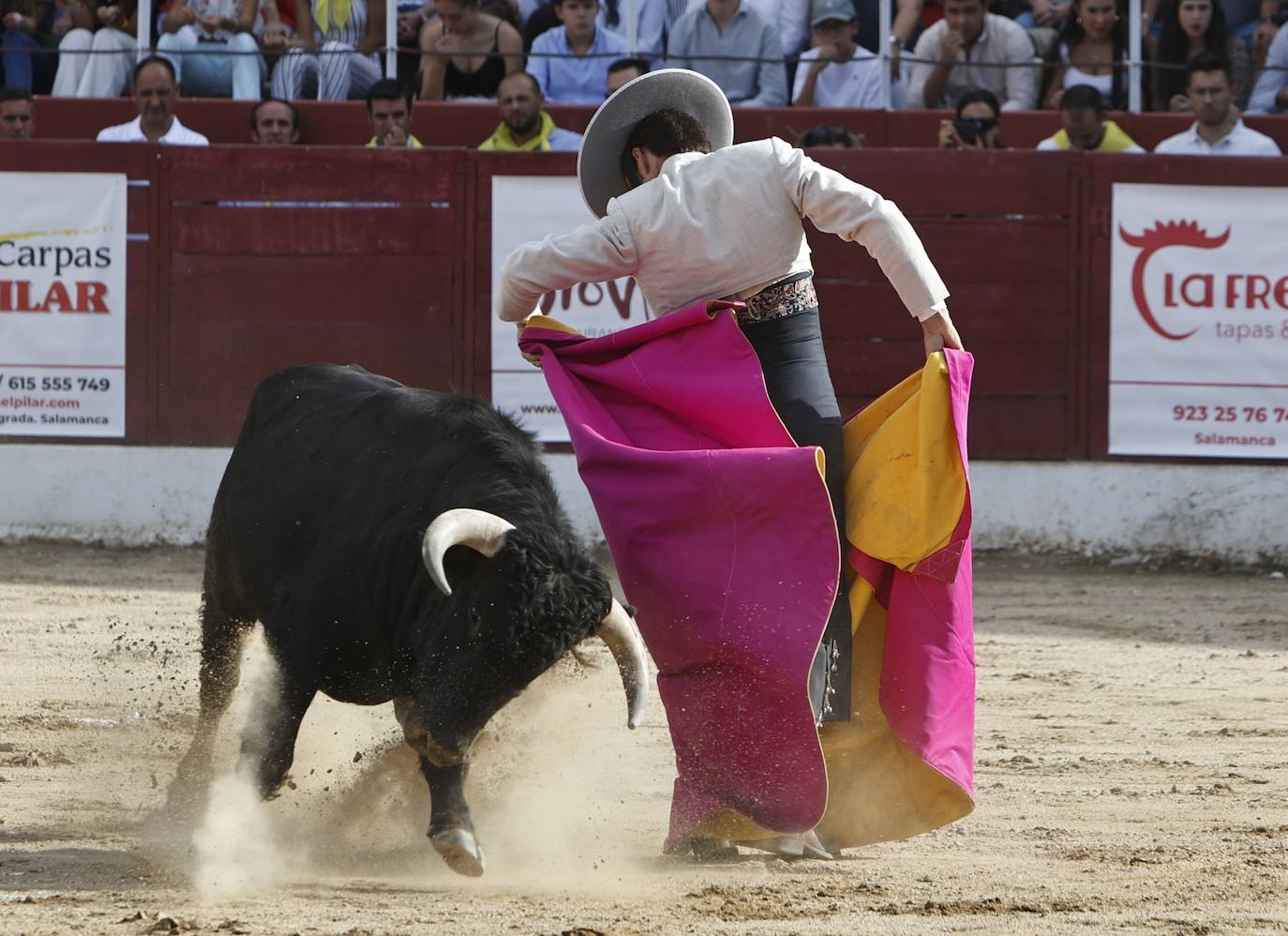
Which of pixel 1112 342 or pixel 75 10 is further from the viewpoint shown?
pixel 75 10

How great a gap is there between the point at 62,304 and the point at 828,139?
3263 mm

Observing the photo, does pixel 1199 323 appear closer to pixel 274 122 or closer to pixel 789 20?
pixel 789 20

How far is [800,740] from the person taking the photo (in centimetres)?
318

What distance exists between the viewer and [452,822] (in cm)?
306

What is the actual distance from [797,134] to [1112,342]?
1.64m

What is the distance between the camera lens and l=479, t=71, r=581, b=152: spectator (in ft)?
25.7

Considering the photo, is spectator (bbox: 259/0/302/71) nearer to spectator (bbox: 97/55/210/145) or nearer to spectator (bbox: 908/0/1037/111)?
spectator (bbox: 97/55/210/145)

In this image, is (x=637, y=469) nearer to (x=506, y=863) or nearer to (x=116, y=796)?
(x=506, y=863)

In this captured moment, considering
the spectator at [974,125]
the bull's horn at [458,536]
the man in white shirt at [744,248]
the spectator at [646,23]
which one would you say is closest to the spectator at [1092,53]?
the spectator at [974,125]

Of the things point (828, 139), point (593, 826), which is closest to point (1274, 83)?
point (828, 139)

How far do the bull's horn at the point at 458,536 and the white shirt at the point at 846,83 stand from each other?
223 inches

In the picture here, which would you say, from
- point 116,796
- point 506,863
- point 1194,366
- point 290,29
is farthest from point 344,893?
point 290,29

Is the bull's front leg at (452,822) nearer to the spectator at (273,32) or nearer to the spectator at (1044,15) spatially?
the spectator at (273,32)

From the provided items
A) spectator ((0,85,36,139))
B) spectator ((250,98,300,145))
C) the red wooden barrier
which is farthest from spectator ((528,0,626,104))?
spectator ((0,85,36,139))
